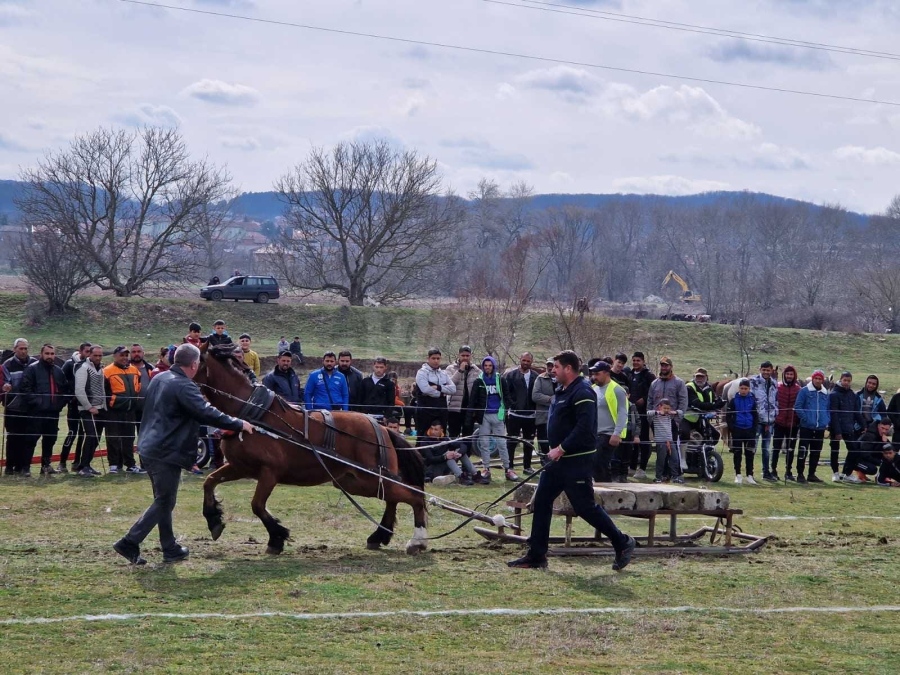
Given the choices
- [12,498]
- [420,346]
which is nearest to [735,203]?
[420,346]

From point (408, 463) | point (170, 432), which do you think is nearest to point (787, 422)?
point (408, 463)

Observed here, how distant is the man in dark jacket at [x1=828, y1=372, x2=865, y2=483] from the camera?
59.9 ft

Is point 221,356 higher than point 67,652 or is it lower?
higher

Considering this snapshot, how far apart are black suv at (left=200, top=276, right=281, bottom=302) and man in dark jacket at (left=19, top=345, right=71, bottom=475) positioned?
39347 millimetres

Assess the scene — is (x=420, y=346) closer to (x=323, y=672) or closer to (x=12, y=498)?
(x=12, y=498)

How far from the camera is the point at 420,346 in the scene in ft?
160

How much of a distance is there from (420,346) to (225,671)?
4246 cm

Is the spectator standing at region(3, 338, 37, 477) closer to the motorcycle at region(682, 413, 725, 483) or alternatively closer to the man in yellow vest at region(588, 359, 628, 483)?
the man in yellow vest at region(588, 359, 628, 483)

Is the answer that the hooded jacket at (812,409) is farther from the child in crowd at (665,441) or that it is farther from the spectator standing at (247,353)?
the spectator standing at (247,353)

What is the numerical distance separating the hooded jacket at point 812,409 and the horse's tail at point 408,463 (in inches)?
370

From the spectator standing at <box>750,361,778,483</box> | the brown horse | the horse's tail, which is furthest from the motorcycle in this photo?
the brown horse

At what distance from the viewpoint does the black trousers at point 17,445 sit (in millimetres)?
15255

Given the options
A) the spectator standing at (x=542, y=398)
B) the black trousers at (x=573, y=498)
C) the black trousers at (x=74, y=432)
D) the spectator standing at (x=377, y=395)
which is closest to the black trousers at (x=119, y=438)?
the black trousers at (x=74, y=432)

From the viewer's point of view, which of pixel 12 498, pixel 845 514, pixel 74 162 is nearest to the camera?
pixel 12 498
